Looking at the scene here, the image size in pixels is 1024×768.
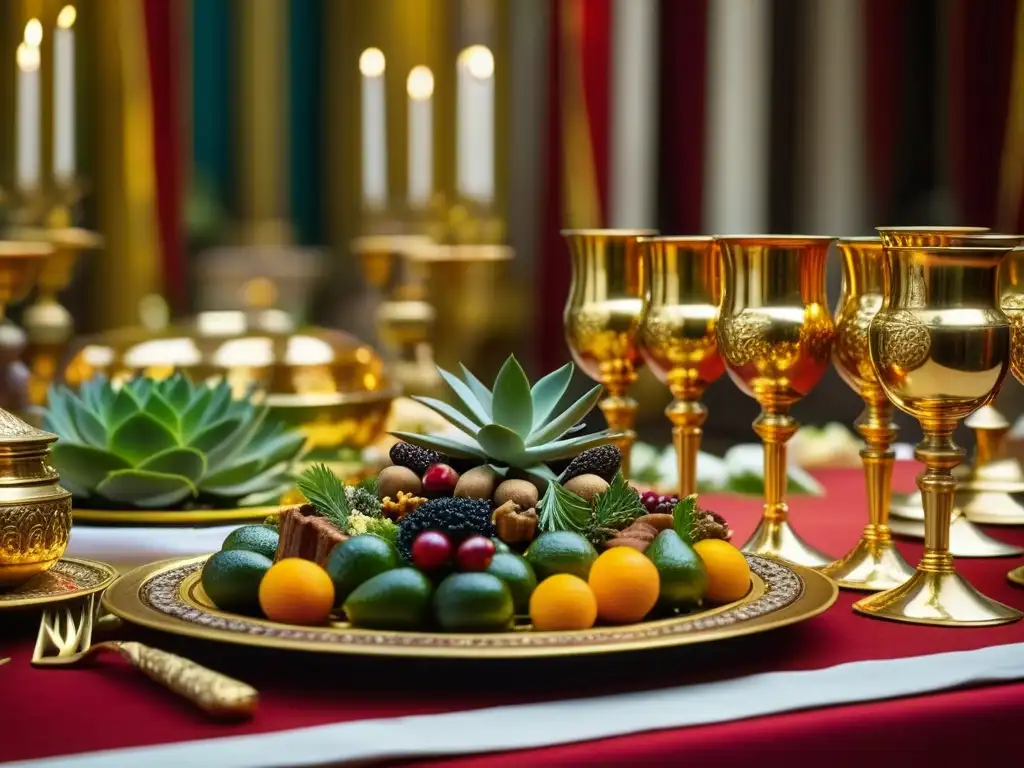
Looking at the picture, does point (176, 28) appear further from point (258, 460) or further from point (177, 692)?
point (177, 692)

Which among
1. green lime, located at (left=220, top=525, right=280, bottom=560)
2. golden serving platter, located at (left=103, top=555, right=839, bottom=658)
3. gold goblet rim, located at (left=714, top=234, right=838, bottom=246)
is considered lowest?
golden serving platter, located at (left=103, top=555, right=839, bottom=658)

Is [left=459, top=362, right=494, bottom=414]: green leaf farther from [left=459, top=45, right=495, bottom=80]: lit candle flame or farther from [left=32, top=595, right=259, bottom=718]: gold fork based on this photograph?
[left=459, top=45, right=495, bottom=80]: lit candle flame

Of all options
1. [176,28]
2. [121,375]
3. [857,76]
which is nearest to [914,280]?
[121,375]

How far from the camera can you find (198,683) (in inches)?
32.9

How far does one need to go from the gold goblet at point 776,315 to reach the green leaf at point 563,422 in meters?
0.17

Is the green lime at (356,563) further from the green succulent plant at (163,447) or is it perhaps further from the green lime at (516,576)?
the green succulent plant at (163,447)

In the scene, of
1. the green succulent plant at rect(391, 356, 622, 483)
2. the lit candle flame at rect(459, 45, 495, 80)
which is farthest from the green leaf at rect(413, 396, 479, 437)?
the lit candle flame at rect(459, 45, 495, 80)

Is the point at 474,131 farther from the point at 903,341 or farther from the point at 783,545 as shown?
the point at 903,341

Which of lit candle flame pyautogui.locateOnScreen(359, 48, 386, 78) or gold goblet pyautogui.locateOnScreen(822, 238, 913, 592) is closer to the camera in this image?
gold goblet pyautogui.locateOnScreen(822, 238, 913, 592)

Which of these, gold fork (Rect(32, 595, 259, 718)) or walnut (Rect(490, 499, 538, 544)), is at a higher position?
walnut (Rect(490, 499, 538, 544))

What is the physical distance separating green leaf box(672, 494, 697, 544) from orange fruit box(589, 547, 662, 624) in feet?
0.33

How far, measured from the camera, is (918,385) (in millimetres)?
1058

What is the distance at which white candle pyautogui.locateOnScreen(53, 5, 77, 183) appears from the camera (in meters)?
2.14

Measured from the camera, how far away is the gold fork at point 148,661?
0.82 metres
